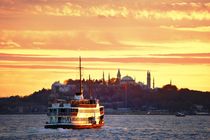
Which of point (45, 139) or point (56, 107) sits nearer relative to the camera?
point (45, 139)

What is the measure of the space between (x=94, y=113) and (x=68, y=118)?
1336 cm

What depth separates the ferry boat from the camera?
454ft

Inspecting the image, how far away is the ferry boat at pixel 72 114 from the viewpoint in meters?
138

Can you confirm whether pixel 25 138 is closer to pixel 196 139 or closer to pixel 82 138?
pixel 82 138

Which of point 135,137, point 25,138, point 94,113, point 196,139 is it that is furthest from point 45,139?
point 94,113

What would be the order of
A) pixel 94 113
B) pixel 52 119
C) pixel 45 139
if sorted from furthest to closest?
pixel 94 113
pixel 52 119
pixel 45 139

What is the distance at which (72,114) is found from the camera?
458 ft

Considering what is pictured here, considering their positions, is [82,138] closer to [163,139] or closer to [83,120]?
[163,139]

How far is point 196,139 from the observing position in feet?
419

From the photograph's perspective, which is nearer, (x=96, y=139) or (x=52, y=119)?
(x=96, y=139)

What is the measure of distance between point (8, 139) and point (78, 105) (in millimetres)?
27010

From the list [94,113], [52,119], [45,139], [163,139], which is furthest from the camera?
[94,113]

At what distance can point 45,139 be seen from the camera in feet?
385

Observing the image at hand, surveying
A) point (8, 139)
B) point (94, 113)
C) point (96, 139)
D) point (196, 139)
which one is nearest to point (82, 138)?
point (96, 139)
